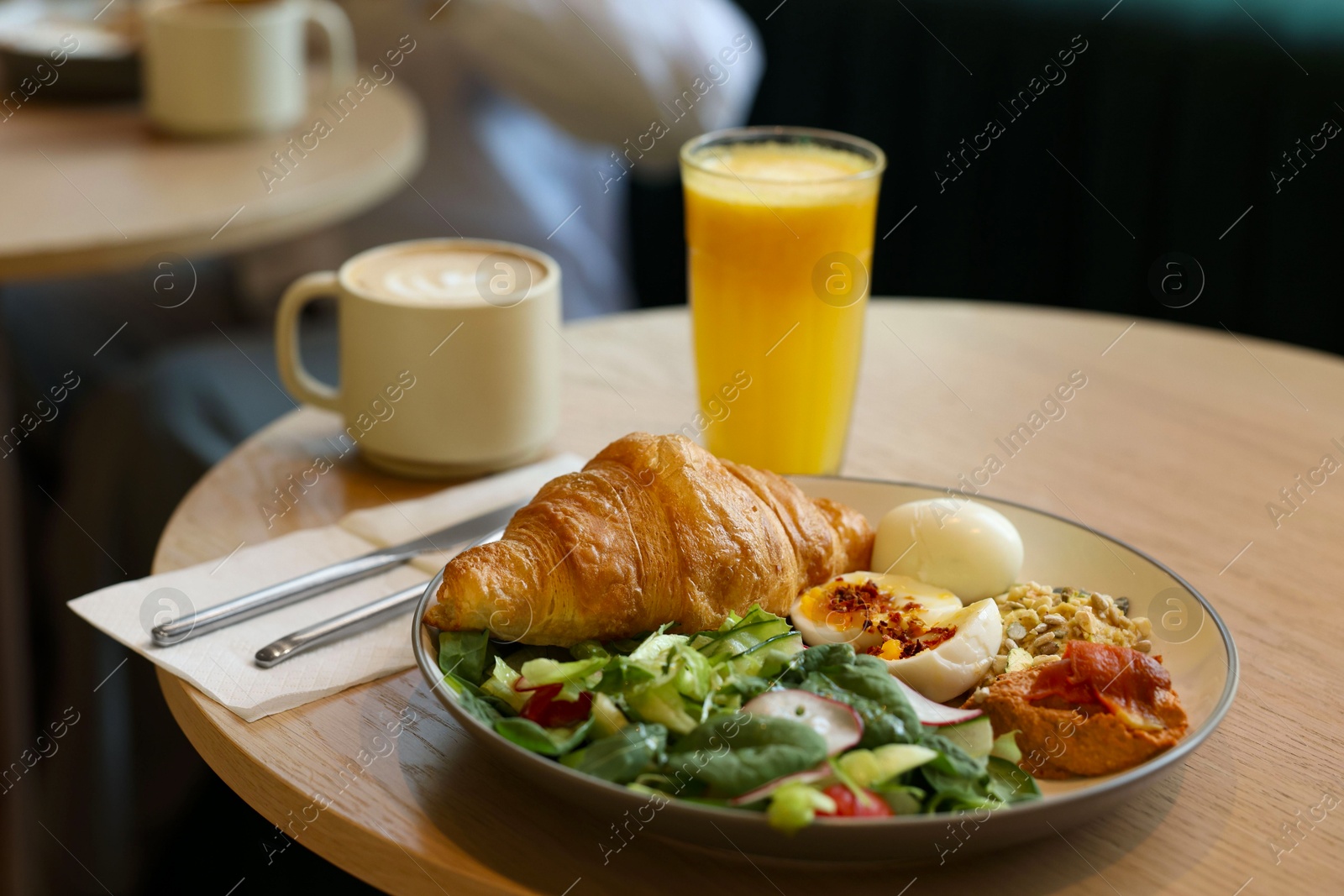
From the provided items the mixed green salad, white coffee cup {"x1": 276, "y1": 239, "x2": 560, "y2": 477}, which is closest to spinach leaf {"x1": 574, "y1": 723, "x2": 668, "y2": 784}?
the mixed green salad

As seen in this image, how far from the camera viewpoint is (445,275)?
1.07 metres

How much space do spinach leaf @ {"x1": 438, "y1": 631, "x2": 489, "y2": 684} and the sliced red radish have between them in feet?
0.61

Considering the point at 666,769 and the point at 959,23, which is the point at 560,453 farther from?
the point at 959,23

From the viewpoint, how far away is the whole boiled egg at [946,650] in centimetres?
67

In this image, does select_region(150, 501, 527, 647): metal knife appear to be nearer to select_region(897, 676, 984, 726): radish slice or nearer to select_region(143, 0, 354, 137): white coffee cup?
select_region(897, 676, 984, 726): radish slice

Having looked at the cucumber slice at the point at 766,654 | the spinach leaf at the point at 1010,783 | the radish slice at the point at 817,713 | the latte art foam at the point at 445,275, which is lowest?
the spinach leaf at the point at 1010,783

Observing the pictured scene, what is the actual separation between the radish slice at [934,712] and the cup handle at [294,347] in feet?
2.03

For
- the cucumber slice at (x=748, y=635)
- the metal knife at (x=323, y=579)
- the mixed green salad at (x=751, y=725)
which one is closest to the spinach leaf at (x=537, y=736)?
the mixed green salad at (x=751, y=725)

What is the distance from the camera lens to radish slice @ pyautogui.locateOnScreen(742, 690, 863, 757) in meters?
0.56

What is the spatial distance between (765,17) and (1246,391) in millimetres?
1950

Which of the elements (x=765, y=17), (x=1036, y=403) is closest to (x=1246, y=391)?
(x=1036, y=403)

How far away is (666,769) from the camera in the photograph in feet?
1.82

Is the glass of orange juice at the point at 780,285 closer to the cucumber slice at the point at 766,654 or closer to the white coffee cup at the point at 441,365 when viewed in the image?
the white coffee cup at the point at 441,365

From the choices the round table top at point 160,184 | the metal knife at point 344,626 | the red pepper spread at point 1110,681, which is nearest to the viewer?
the red pepper spread at point 1110,681
